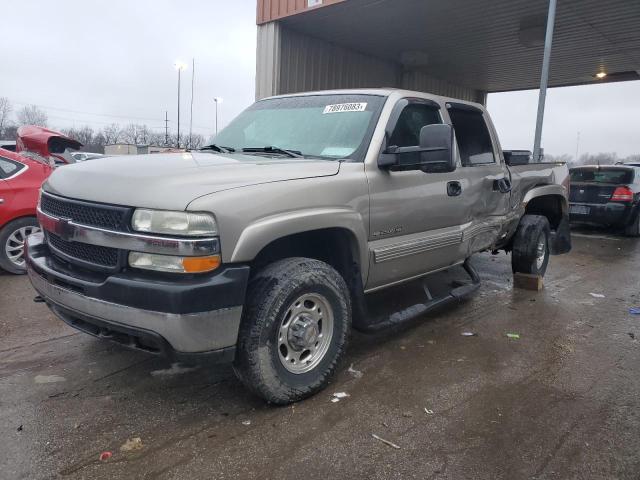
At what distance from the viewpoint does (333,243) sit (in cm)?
349

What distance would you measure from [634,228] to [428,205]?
914 centimetres

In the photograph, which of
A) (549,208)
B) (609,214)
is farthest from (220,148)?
(609,214)

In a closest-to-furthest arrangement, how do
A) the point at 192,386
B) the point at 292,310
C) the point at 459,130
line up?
the point at 292,310 < the point at 192,386 < the point at 459,130

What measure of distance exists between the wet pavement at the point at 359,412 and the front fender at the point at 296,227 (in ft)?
3.16

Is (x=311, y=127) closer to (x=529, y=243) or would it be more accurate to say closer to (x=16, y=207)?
(x=529, y=243)

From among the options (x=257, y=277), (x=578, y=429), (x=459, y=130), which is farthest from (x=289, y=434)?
(x=459, y=130)

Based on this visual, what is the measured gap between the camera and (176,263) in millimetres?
2572

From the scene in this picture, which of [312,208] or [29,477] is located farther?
[312,208]

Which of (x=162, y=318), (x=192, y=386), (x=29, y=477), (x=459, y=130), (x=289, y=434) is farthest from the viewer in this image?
(x=459, y=130)

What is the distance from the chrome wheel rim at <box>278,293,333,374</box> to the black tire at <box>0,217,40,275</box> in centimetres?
440

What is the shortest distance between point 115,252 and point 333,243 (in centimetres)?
142

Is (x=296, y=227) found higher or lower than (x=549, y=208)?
higher

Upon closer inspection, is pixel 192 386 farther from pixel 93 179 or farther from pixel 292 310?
pixel 93 179

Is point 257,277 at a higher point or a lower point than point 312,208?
lower
